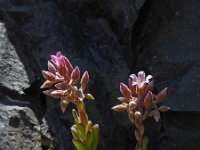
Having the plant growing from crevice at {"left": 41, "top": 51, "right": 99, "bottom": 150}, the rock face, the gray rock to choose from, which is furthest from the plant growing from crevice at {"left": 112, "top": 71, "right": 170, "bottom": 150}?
the gray rock

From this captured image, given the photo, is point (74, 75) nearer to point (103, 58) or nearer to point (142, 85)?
point (142, 85)

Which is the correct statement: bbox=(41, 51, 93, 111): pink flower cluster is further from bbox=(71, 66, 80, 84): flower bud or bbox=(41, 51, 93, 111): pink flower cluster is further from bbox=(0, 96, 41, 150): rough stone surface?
bbox=(0, 96, 41, 150): rough stone surface

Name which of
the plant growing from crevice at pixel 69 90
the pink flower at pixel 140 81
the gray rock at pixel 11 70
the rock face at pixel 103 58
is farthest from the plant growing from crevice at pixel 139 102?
the gray rock at pixel 11 70

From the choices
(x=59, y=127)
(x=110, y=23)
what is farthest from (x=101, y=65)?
(x=59, y=127)

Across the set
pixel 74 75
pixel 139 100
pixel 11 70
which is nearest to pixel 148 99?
pixel 139 100

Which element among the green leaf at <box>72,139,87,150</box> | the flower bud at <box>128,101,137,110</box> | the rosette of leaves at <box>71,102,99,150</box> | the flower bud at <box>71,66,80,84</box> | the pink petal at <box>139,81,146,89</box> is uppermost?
the flower bud at <box>71,66,80,84</box>

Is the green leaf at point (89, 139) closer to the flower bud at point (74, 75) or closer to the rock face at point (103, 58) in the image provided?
the flower bud at point (74, 75)

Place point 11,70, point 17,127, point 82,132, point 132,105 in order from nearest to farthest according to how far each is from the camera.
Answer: point 132,105
point 82,132
point 17,127
point 11,70

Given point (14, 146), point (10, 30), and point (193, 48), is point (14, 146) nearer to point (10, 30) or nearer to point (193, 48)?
point (10, 30)
